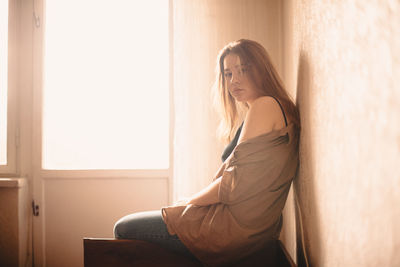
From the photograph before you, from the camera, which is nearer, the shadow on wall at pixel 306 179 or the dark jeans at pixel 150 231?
the shadow on wall at pixel 306 179

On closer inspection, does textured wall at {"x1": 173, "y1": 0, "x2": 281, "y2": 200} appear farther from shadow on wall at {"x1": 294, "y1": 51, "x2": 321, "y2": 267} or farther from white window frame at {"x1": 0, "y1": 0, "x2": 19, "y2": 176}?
white window frame at {"x1": 0, "y1": 0, "x2": 19, "y2": 176}

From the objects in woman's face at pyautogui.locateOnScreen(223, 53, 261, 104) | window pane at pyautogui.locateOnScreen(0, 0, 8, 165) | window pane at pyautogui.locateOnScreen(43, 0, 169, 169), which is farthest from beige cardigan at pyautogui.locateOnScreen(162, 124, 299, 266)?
window pane at pyautogui.locateOnScreen(0, 0, 8, 165)

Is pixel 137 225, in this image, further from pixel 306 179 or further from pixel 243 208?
pixel 306 179

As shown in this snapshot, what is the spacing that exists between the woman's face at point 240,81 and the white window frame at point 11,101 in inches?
66.3

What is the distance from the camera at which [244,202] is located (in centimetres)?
101

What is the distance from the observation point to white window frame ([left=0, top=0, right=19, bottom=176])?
7.06 feet

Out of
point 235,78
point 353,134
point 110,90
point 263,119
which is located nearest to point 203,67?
point 110,90

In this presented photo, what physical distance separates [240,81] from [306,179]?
0.46 m

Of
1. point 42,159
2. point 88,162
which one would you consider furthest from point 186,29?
point 42,159

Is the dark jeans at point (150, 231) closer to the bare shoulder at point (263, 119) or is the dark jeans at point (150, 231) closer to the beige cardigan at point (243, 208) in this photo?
the beige cardigan at point (243, 208)

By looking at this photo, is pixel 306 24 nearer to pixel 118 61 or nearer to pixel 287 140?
pixel 287 140

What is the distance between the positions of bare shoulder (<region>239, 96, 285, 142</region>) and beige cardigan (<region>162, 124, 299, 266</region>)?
0.02 metres

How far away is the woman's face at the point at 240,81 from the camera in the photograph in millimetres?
1219

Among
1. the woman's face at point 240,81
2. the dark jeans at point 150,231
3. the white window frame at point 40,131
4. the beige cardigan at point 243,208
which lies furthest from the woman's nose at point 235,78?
the white window frame at point 40,131
